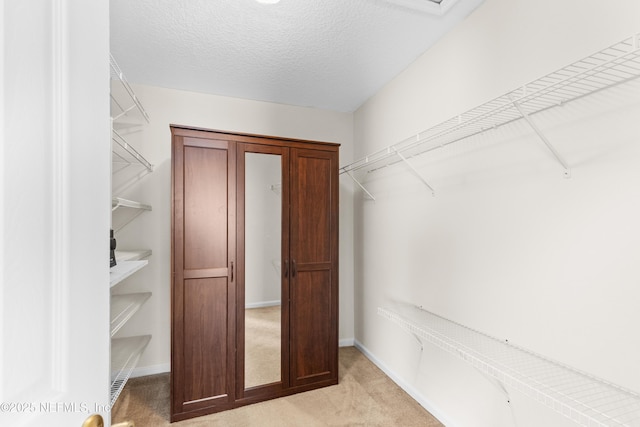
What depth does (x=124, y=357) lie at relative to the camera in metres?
2.16

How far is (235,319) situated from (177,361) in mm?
441

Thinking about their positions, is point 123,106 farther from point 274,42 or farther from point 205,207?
point 274,42

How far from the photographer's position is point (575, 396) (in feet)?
3.70

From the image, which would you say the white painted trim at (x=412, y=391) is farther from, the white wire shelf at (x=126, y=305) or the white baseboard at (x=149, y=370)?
the white wire shelf at (x=126, y=305)

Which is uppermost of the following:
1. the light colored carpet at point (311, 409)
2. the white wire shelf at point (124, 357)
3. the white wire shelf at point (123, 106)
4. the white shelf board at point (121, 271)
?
the white wire shelf at point (123, 106)

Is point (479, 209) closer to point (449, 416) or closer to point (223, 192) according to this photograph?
point (449, 416)

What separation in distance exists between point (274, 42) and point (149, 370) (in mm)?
2893

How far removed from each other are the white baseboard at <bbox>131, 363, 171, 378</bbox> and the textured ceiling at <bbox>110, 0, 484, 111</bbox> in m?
2.51

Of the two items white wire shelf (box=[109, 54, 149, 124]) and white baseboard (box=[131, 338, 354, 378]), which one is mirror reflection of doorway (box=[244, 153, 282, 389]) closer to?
white baseboard (box=[131, 338, 354, 378])

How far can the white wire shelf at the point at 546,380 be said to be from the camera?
103cm

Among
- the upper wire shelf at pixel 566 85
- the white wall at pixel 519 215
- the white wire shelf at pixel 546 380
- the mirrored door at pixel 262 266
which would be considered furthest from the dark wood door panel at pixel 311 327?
the upper wire shelf at pixel 566 85

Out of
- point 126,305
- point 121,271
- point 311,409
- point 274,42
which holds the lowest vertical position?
point 311,409

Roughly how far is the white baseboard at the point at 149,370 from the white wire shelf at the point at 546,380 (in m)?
2.25

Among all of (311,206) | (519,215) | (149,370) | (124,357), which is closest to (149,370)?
(149,370)
